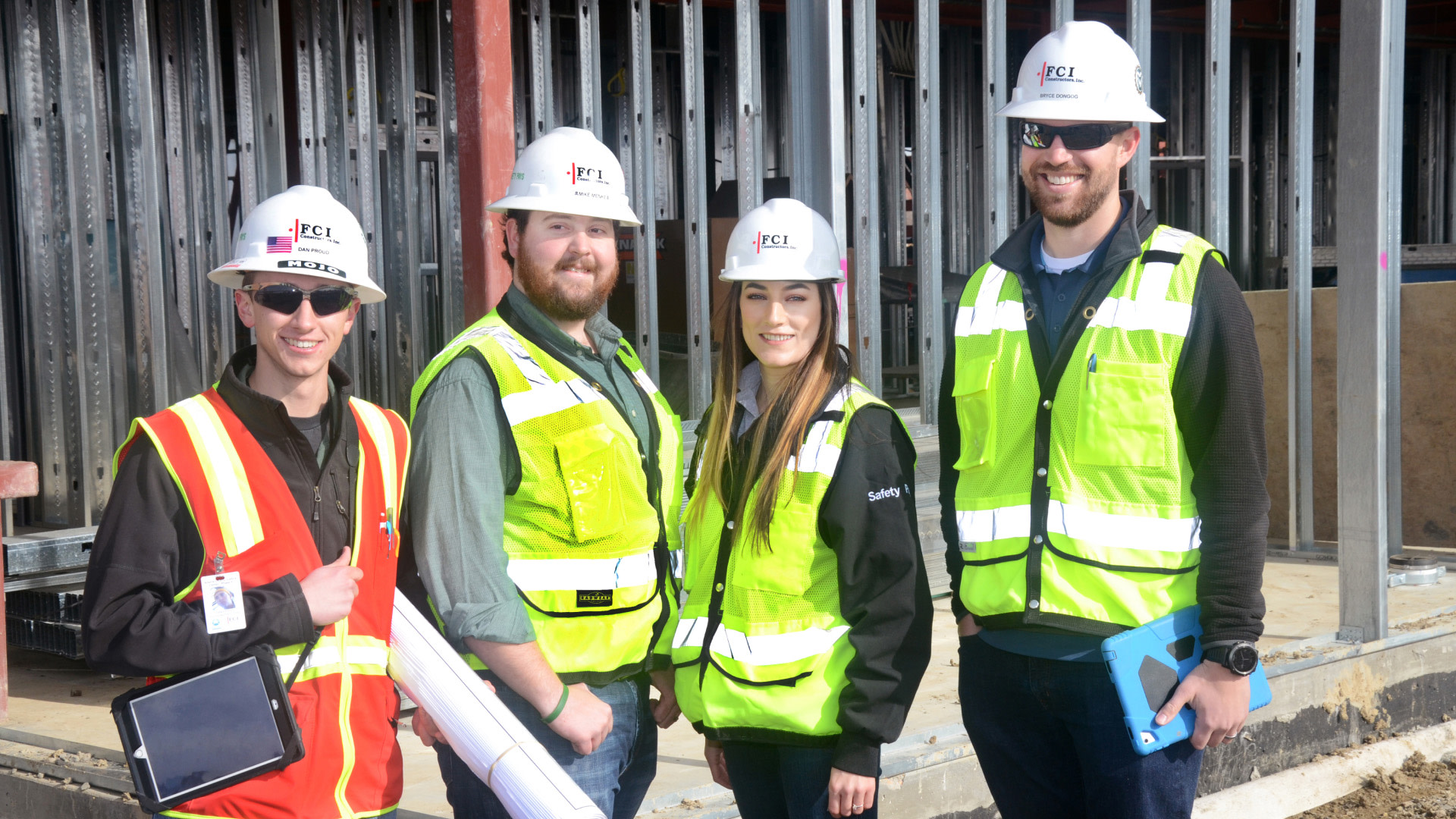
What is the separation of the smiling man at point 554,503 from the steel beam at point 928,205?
3.98 meters

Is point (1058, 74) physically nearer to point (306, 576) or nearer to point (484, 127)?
point (306, 576)

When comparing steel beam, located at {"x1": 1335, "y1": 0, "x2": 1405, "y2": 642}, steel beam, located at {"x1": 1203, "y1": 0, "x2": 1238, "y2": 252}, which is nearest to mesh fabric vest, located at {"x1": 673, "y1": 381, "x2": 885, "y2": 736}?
steel beam, located at {"x1": 1335, "y1": 0, "x2": 1405, "y2": 642}

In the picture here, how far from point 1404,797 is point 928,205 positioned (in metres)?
3.50

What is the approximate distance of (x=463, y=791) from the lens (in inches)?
93.3

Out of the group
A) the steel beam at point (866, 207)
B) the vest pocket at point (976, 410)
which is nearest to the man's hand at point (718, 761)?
the vest pocket at point (976, 410)

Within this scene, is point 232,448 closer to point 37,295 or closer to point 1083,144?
point 1083,144

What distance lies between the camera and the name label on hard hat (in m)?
2.27

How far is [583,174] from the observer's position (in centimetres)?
257

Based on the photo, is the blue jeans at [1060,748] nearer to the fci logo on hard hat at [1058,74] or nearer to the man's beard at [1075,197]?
the man's beard at [1075,197]

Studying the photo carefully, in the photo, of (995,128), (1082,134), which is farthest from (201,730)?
(995,128)

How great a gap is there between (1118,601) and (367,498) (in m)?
1.40

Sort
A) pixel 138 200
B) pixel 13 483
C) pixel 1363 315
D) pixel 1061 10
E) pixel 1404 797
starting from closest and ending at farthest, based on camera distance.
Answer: pixel 13 483
pixel 1404 797
pixel 1363 315
pixel 138 200
pixel 1061 10

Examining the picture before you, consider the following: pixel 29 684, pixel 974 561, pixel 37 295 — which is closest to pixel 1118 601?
pixel 974 561

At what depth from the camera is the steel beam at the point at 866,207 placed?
542 cm
